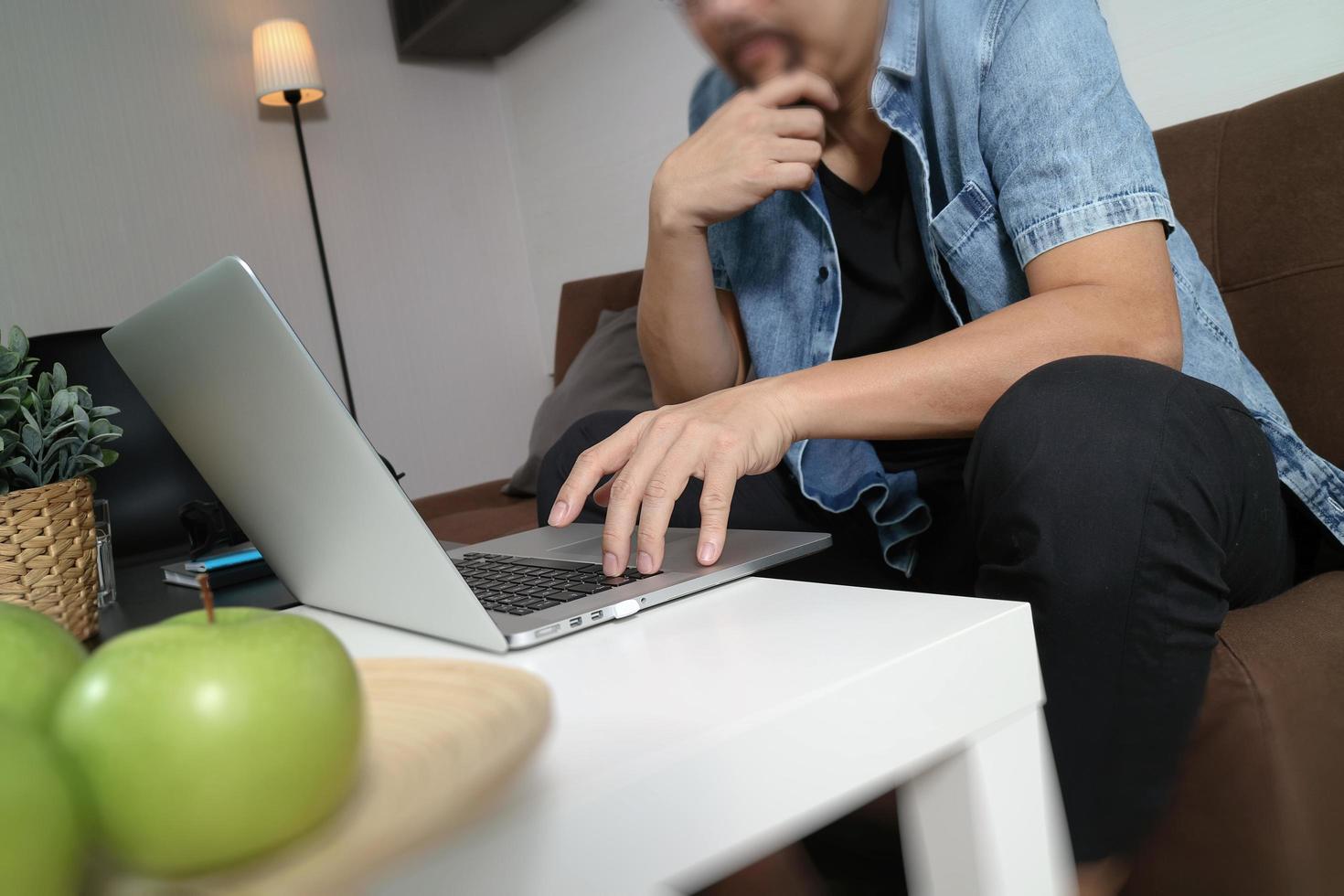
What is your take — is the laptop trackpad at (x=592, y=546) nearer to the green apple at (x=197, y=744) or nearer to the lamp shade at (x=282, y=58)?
the green apple at (x=197, y=744)

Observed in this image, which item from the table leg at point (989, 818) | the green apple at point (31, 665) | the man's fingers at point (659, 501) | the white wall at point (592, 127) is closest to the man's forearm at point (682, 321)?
the man's fingers at point (659, 501)

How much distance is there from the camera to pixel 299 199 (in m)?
3.15

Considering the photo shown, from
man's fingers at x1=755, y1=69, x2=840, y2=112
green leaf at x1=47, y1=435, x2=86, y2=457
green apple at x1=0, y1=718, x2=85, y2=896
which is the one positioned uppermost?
man's fingers at x1=755, y1=69, x2=840, y2=112

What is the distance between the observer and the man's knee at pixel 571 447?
1.02 m

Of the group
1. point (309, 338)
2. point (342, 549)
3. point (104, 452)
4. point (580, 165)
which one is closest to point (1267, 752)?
point (342, 549)

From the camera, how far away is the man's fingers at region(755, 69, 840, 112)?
92 centimetres

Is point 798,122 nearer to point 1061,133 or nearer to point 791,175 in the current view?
point 791,175

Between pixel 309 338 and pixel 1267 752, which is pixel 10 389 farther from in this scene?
pixel 309 338

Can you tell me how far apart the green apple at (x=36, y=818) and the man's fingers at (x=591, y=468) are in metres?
0.43

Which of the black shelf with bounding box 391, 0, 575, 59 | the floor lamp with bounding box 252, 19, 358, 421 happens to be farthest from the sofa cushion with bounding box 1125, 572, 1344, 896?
the black shelf with bounding box 391, 0, 575, 59

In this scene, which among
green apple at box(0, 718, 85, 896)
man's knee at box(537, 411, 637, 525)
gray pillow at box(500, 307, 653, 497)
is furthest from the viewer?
gray pillow at box(500, 307, 653, 497)

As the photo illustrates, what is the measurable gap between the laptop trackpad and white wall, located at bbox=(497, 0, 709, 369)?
1.83 meters

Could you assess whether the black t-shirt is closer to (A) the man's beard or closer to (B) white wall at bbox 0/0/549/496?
(A) the man's beard

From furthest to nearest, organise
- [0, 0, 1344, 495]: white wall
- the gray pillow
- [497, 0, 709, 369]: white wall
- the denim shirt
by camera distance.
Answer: [0, 0, 1344, 495]: white wall < [497, 0, 709, 369]: white wall < the gray pillow < the denim shirt
